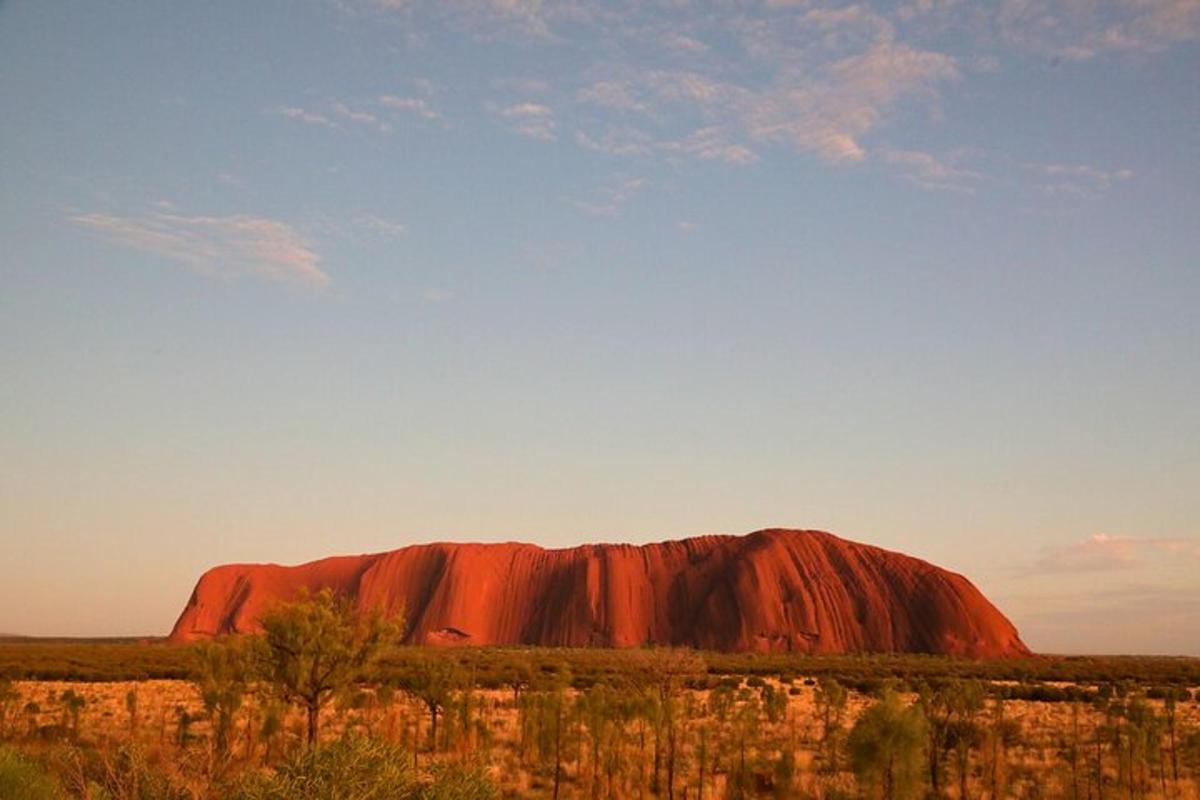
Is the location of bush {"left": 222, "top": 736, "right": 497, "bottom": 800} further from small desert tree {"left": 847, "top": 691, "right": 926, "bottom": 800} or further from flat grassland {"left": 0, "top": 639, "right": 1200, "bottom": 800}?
small desert tree {"left": 847, "top": 691, "right": 926, "bottom": 800}

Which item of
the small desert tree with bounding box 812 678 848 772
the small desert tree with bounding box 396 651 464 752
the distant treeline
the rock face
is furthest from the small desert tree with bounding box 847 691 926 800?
the rock face

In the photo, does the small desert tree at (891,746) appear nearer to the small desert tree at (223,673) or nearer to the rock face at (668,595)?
the small desert tree at (223,673)

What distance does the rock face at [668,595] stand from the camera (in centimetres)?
9931

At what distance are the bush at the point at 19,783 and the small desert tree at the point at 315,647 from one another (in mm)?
13434

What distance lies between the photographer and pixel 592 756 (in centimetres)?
2614

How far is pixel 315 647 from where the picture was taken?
22250mm

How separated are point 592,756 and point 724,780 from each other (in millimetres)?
4450

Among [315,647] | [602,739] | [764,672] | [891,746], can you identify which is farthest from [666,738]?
[764,672]

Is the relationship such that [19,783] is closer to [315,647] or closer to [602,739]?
[315,647]

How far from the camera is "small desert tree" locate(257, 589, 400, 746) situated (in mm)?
22219

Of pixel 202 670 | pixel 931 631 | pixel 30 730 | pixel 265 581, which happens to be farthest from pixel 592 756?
pixel 265 581

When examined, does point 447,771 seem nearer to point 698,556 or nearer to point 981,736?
point 981,736

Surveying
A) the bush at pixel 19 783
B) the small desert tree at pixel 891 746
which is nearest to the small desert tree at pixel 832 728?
the small desert tree at pixel 891 746

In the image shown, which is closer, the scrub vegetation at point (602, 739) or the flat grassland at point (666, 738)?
the scrub vegetation at point (602, 739)
